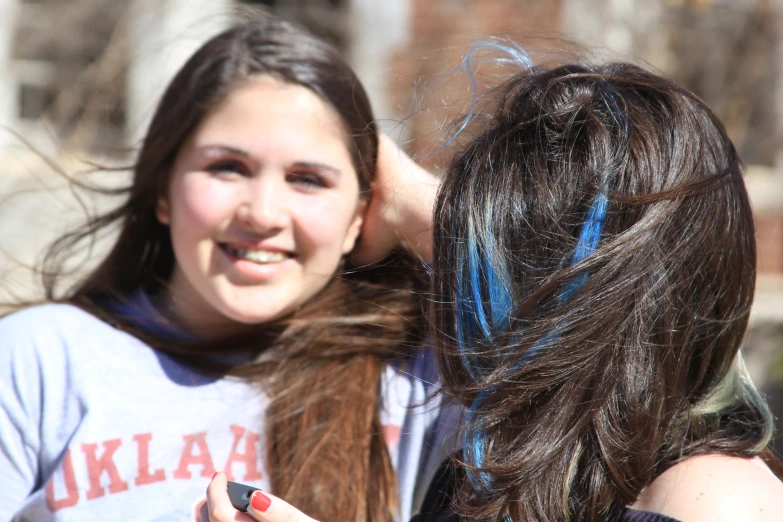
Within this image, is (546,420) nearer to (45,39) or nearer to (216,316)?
(216,316)

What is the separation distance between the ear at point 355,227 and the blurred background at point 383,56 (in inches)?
104

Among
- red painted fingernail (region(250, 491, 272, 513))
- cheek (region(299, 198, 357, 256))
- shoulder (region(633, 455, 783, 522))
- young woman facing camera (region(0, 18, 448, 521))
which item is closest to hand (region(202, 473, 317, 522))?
red painted fingernail (region(250, 491, 272, 513))

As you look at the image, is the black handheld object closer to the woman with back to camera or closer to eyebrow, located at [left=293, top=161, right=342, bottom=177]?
the woman with back to camera

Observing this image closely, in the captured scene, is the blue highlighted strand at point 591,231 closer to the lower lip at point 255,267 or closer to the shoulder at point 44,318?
the lower lip at point 255,267

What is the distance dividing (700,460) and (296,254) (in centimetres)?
97

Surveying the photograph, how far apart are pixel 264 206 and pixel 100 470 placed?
2.15 ft

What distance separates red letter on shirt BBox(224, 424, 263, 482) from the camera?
5.81 ft

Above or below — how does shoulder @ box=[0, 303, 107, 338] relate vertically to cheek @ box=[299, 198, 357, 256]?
below

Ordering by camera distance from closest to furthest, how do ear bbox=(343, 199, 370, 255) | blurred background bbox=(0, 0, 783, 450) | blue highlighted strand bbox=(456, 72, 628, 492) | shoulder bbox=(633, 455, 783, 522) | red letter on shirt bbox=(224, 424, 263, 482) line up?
shoulder bbox=(633, 455, 783, 522), blue highlighted strand bbox=(456, 72, 628, 492), red letter on shirt bbox=(224, 424, 263, 482), ear bbox=(343, 199, 370, 255), blurred background bbox=(0, 0, 783, 450)

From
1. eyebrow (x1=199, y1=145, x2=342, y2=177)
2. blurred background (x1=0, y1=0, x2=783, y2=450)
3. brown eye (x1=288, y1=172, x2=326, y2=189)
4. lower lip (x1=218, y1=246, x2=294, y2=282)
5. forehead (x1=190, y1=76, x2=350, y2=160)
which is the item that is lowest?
blurred background (x1=0, y1=0, x2=783, y2=450)

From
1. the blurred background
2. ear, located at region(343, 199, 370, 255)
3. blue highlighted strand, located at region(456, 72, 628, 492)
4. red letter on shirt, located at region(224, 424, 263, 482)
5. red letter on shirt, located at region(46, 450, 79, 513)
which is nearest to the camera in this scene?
blue highlighted strand, located at region(456, 72, 628, 492)

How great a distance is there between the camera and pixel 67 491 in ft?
5.45

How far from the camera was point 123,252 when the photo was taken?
2104 millimetres

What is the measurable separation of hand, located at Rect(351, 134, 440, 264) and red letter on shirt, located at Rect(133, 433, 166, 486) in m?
0.67
